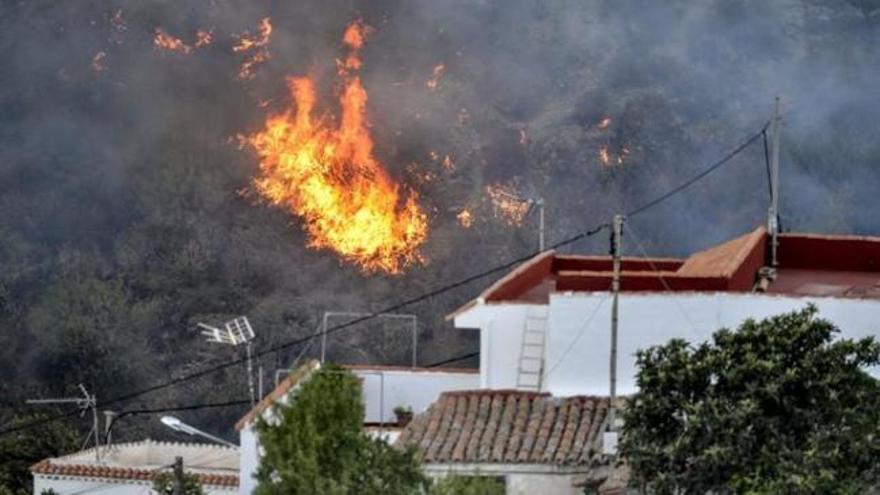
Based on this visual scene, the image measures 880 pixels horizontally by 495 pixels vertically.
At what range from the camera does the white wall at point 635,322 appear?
30797 millimetres

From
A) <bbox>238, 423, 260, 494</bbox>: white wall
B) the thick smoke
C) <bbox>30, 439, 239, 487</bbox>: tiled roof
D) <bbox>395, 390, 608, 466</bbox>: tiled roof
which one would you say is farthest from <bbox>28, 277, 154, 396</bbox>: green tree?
<bbox>395, 390, 608, 466</bbox>: tiled roof

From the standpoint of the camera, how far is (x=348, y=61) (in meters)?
93.6

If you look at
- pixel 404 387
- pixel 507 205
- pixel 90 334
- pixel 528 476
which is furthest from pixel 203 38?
pixel 528 476

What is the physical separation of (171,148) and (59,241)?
6215 mm

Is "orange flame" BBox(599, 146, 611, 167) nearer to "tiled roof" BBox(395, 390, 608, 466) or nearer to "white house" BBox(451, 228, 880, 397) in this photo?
"white house" BBox(451, 228, 880, 397)

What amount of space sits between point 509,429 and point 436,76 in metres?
64.5

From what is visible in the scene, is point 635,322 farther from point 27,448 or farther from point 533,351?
point 27,448

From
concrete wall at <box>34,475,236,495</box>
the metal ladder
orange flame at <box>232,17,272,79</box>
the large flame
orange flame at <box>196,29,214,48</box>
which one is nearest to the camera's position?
the metal ladder

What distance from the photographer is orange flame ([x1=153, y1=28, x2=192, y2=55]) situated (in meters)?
93.4

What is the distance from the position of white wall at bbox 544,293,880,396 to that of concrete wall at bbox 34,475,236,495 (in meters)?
10.5

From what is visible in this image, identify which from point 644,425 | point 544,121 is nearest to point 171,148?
point 544,121

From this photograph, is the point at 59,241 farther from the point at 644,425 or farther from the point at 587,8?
the point at 644,425

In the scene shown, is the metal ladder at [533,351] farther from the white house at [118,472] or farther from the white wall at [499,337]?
the white house at [118,472]

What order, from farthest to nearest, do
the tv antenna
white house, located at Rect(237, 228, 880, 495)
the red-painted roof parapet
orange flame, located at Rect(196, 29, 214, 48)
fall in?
orange flame, located at Rect(196, 29, 214, 48)
the tv antenna
the red-painted roof parapet
white house, located at Rect(237, 228, 880, 495)
